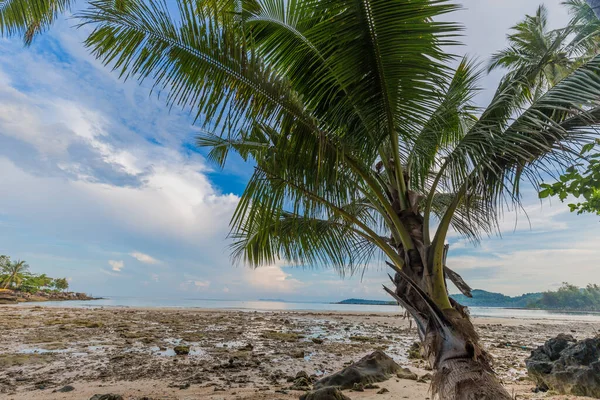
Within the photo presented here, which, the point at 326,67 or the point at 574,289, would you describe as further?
the point at 574,289

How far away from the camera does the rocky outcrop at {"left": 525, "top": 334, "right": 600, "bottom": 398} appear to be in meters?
3.52

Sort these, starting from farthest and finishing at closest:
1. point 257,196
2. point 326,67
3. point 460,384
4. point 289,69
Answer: point 257,196 → point 289,69 → point 326,67 → point 460,384

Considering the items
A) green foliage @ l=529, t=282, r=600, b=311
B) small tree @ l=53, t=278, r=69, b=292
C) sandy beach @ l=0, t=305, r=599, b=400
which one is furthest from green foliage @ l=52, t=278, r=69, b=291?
green foliage @ l=529, t=282, r=600, b=311

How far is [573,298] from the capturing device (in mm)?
43750

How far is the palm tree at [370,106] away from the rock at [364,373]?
1.41m

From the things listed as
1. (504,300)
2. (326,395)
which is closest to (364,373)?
(326,395)

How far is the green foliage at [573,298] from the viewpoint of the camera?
4195 centimetres

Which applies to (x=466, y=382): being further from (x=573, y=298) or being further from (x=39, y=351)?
(x=573, y=298)

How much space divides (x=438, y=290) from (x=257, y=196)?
210 centimetres

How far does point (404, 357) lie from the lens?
6336mm

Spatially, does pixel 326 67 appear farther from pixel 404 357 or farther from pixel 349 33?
pixel 404 357

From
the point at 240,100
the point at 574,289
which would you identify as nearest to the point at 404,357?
the point at 240,100

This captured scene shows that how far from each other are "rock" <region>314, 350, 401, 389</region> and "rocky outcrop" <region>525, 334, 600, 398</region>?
1.84 meters

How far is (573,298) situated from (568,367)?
5472 cm
